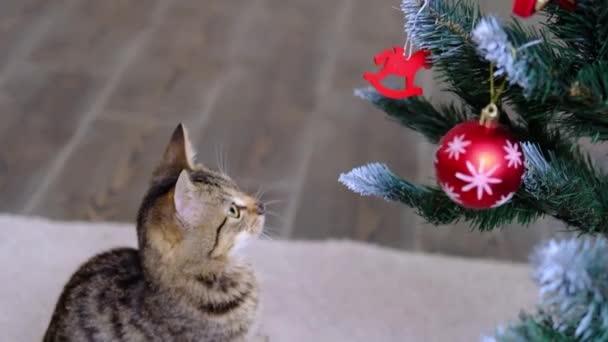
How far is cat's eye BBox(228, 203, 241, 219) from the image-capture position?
102cm

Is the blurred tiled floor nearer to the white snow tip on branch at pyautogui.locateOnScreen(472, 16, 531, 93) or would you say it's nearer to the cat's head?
the cat's head

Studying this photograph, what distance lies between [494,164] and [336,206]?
40.3 inches

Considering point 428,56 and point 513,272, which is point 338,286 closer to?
point 513,272

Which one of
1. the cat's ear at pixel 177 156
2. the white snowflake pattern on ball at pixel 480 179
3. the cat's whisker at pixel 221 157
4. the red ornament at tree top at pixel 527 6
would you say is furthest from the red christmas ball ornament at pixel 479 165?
the cat's whisker at pixel 221 157

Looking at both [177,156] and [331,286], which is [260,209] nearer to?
[177,156]

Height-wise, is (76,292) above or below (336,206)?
below

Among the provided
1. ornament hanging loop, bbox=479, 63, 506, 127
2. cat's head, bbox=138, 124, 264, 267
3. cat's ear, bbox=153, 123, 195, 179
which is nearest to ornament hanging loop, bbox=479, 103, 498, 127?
ornament hanging loop, bbox=479, 63, 506, 127

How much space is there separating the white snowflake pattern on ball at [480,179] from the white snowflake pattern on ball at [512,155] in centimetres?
2

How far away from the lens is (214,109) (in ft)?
6.53

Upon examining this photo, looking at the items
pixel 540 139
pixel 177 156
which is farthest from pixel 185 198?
pixel 540 139

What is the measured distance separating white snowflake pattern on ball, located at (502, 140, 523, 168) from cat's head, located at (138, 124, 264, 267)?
44 centimetres

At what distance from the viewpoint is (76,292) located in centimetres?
100

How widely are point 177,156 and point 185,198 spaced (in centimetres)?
15

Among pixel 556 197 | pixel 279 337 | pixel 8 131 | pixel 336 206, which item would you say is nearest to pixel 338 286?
pixel 279 337
